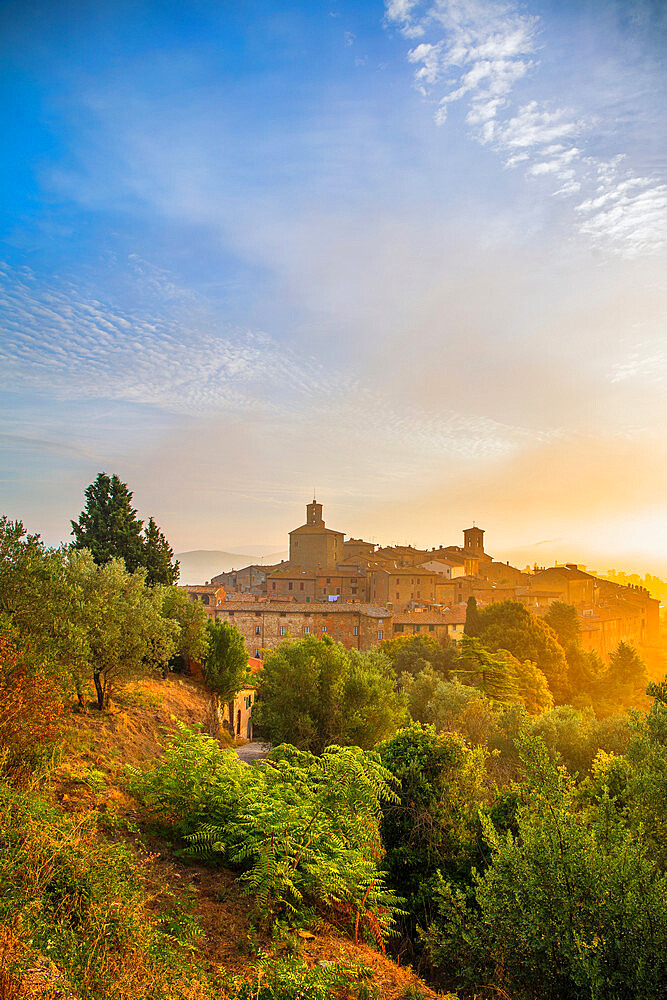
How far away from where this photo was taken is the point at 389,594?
66.2 meters

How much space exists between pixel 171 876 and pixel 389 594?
199 feet

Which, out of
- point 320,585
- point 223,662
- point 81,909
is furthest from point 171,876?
point 320,585

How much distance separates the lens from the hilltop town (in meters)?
50.5

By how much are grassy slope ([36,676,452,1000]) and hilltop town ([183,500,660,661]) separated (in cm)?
3775

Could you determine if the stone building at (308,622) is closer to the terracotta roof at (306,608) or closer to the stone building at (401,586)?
the terracotta roof at (306,608)

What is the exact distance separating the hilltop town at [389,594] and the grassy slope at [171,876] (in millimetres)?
37754

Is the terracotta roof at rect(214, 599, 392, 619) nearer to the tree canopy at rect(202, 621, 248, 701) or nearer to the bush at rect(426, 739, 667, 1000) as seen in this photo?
the tree canopy at rect(202, 621, 248, 701)

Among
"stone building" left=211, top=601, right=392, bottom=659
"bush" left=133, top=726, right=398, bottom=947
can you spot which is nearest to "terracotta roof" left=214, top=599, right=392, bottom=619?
"stone building" left=211, top=601, right=392, bottom=659

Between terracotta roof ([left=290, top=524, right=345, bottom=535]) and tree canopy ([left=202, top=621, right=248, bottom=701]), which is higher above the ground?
terracotta roof ([left=290, top=524, right=345, bottom=535])

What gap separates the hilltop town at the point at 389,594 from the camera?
5047 cm

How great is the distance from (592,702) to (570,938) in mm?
40353

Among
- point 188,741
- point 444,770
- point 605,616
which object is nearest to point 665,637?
point 605,616

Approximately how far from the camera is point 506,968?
5637mm

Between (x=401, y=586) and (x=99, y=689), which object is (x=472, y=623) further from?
(x=99, y=689)
